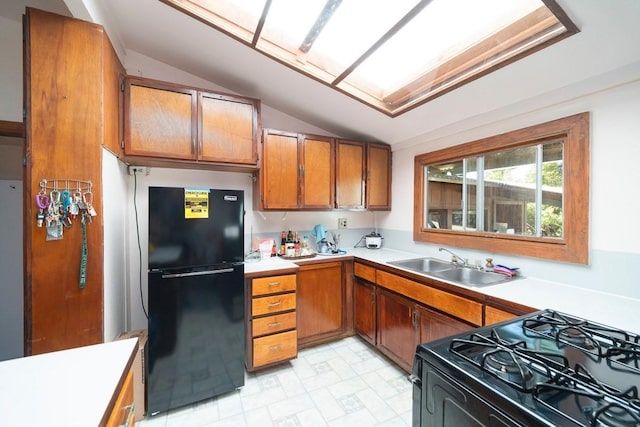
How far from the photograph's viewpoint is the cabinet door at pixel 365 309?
7.87 ft

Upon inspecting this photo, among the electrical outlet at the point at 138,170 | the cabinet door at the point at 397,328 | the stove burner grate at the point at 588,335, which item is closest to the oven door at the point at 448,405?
the stove burner grate at the point at 588,335

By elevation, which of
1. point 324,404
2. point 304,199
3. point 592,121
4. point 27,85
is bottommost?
point 324,404

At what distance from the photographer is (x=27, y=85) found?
1324 mm

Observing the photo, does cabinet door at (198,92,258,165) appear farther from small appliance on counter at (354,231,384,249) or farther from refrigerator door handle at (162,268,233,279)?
small appliance on counter at (354,231,384,249)

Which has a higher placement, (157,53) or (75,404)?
(157,53)

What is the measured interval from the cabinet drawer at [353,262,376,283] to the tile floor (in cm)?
73

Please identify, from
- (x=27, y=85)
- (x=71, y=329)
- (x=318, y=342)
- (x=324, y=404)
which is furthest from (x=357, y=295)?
(x=27, y=85)

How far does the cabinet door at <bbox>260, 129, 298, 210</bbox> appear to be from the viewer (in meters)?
2.40

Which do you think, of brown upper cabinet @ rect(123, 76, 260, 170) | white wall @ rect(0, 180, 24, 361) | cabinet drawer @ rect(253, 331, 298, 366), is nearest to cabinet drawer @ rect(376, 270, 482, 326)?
cabinet drawer @ rect(253, 331, 298, 366)

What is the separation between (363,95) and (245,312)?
6.85 ft

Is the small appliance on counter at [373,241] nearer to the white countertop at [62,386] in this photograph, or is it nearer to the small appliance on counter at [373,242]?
the small appliance on counter at [373,242]

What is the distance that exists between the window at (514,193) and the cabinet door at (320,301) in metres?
1.01

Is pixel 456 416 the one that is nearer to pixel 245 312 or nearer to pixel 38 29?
pixel 245 312

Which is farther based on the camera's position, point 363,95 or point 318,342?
point 318,342
